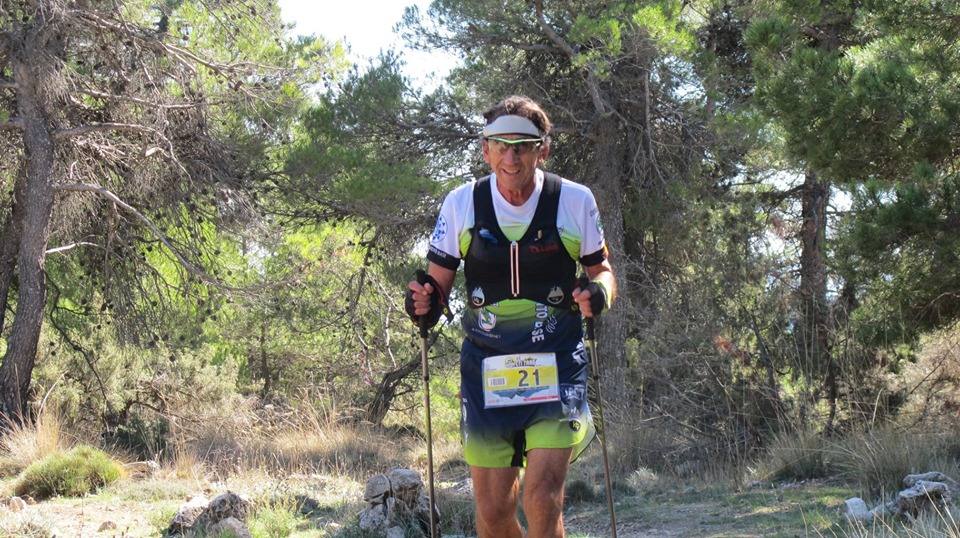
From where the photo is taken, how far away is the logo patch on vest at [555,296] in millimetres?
4156

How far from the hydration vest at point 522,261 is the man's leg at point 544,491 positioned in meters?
0.58

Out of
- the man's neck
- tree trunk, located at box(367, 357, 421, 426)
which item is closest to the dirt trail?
the man's neck

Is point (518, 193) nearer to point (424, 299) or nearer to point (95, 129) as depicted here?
point (424, 299)

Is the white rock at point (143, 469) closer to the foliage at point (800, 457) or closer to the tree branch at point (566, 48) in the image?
the foliage at point (800, 457)

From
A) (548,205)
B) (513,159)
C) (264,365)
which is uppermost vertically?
(264,365)

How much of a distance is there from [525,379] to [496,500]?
484 mm

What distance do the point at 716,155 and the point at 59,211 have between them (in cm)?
853

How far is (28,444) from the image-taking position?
1123 cm

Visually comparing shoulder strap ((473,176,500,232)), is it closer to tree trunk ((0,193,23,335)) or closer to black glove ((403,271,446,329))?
black glove ((403,271,446,329))

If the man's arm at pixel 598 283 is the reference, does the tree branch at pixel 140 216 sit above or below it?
above

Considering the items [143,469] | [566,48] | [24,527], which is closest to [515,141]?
[24,527]

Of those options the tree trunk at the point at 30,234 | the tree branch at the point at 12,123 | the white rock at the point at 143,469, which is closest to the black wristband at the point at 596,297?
the white rock at the point at 143,469

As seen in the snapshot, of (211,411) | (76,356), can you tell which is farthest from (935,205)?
(76,356)

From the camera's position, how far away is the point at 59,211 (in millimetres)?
13227
